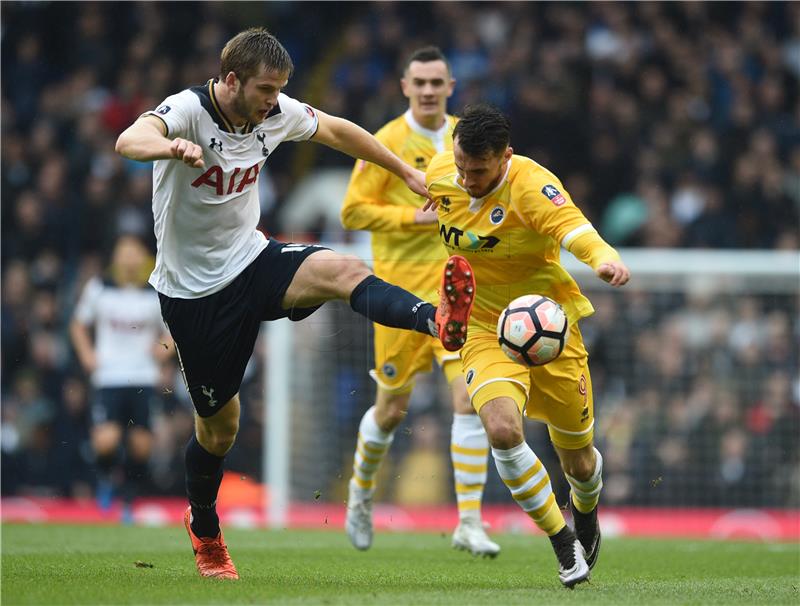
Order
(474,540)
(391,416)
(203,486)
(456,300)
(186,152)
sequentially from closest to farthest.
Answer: (186,152) → (456,300) → (203,486) → (474,540) → (391,416)

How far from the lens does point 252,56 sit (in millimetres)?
6180

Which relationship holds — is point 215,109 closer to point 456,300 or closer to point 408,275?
point 456,300

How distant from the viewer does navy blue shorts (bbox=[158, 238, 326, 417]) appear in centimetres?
659

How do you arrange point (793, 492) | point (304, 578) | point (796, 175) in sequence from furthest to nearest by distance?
point (796, 175)
point (793, 492)
point (304, 578)

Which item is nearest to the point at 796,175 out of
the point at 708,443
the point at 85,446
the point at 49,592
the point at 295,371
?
the point at 708,443

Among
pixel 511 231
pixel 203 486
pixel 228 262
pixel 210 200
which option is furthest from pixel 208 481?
pixel 511 231

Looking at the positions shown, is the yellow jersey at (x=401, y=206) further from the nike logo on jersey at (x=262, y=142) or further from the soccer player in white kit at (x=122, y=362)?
the soccer player in white kit at (x=122, y=362)

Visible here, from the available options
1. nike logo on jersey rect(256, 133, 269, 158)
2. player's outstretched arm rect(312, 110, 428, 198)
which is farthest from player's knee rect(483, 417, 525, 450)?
nike logo on jersey rect(256, 133, 269, 158)

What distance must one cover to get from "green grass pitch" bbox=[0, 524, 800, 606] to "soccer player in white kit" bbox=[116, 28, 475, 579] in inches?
25.4

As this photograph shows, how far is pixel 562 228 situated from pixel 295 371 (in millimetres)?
7606

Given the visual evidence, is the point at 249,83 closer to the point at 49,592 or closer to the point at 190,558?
the point at 49,592

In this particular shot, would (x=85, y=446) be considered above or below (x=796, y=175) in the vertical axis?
below

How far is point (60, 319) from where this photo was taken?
14.9 m

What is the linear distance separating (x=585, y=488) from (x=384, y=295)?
1.60m
